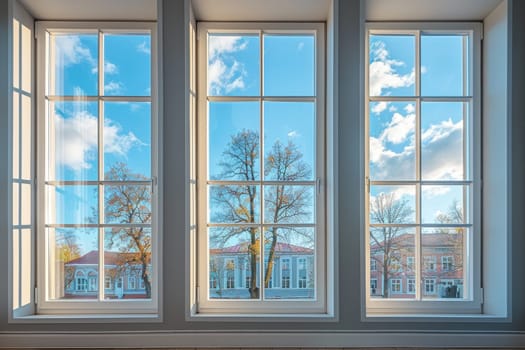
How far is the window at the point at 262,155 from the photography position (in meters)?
2.17

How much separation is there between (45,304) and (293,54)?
200 centimetres

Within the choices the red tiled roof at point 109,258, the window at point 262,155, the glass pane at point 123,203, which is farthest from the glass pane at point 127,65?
the red tiled roof at point 109,258

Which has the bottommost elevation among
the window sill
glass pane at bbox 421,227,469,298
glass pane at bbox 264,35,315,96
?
the window sill

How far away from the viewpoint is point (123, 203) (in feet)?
7.06

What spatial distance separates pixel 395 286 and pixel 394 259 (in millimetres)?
154

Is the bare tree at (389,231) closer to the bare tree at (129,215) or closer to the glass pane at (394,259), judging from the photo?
the glass pane at (394,259)

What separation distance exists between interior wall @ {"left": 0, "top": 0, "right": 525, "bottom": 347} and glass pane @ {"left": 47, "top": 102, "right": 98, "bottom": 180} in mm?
236

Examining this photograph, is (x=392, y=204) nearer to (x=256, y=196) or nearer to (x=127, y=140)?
(x=256, y=196)

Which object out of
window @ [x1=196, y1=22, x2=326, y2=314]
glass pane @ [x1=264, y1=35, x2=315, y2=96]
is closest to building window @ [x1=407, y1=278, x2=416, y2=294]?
window @ [x1=196, y1=22, x2=326, y2=314]

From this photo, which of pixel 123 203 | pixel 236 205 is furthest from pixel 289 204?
pixel 123 203

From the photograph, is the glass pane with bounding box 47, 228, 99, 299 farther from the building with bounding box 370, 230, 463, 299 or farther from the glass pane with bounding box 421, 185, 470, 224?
the glass pane with bounding box 421, 185, 470, 224

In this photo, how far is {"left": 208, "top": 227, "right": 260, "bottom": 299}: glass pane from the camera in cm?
218

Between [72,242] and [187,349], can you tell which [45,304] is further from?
[187,349]

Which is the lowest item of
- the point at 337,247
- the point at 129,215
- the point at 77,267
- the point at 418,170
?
the point at 77,267
